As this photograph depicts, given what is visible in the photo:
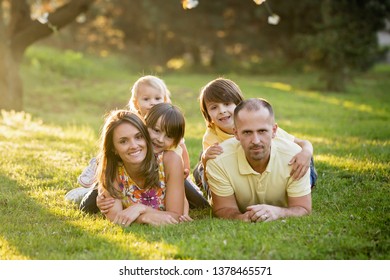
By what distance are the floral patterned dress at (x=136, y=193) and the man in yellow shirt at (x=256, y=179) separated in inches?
18.3

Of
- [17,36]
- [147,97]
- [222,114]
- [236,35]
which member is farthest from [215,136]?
[236,35]

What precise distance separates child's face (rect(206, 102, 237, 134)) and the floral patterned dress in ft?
2.77

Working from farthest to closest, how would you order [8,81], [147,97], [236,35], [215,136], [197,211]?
[236,35] → [8,81] → [147,97] → [215,136] → [197,211]

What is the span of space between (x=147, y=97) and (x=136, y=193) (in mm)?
1567

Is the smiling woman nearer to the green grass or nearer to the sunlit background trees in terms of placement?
the green grass

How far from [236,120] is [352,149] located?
4192 millimetres

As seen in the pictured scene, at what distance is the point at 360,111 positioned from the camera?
1427 cm

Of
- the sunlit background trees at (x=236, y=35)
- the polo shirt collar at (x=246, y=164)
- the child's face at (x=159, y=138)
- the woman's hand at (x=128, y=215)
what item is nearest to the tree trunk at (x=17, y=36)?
the sunlit background trees at (x=236, y=35)

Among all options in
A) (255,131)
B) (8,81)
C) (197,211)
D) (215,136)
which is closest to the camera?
(255,131)

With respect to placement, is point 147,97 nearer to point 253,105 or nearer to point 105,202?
point 105,202

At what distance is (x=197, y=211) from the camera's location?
5.35m

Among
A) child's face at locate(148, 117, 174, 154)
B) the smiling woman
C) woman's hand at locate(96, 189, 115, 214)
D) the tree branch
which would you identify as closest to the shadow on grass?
woman's hand at locate(96, 189, 115, 214)

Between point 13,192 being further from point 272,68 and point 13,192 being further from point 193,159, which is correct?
point 272,68

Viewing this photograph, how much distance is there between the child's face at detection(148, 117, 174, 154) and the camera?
4945mm
